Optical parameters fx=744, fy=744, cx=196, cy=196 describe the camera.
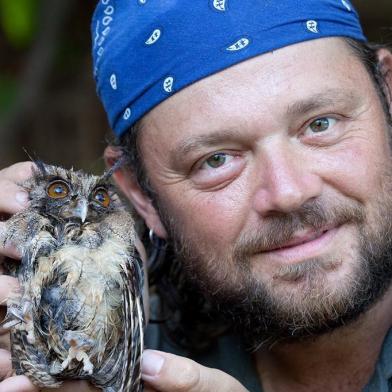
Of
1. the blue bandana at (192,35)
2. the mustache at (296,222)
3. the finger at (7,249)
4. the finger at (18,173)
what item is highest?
the blue bandana at (192,35)

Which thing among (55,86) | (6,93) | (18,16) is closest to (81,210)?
(18,16)

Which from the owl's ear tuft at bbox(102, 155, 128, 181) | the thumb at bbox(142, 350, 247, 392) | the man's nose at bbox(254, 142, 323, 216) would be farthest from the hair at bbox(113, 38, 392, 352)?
the thumb at bbox(142, 350, 247, 392)

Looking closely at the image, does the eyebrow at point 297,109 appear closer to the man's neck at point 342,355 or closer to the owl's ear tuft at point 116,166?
the owl's ear tuft at point 116,166

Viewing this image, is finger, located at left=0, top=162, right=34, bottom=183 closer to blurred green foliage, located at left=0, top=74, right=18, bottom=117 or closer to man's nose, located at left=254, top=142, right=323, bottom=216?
man's nose, located at left=254, top=142, right=323, bottom=216

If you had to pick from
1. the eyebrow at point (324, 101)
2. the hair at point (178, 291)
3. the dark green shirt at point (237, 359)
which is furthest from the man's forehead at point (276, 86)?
the dark green shirt at point (237, 359)

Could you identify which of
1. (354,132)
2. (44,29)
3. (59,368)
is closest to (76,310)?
(59,368)

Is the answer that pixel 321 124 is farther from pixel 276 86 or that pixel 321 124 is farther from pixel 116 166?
pixel 116 166
